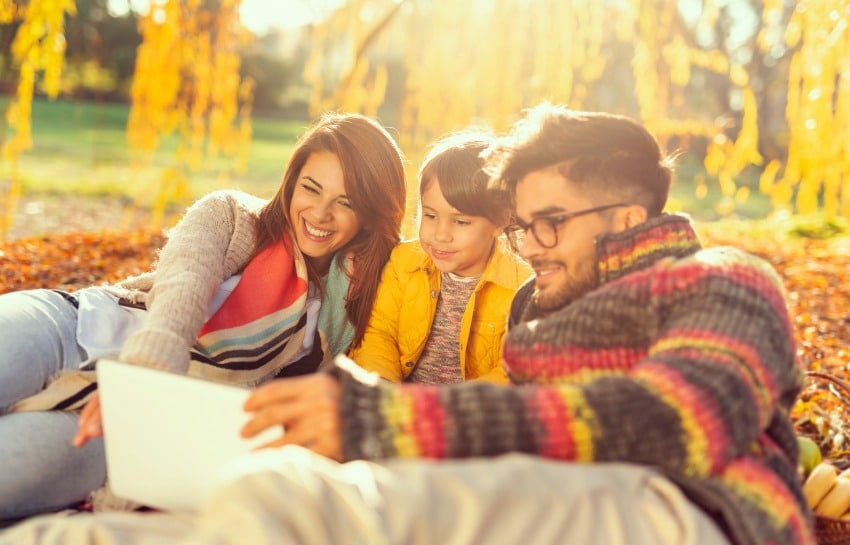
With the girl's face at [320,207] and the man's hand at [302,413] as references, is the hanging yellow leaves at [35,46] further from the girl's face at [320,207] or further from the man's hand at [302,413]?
the man's hand at [302,413]

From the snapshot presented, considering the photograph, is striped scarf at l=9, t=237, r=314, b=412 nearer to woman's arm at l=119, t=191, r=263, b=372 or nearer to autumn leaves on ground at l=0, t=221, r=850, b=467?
woman's arm at l=119, t=191, r=263, b=372

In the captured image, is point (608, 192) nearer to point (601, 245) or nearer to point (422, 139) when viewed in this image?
point (601, 245)

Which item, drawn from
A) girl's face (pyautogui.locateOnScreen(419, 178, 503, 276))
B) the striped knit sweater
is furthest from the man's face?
girl's face (pyautogui.locateOnScreen(419, 178, 503, 276))

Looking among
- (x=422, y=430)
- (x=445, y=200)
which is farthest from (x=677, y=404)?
(x=445, y=200)

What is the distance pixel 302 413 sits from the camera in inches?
53.2

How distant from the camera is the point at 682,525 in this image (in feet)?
4.24

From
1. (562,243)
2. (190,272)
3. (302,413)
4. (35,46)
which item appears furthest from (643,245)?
(35,46)

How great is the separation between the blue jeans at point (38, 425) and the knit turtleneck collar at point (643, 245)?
4.26 feet

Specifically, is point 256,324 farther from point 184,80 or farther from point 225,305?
point 184,80

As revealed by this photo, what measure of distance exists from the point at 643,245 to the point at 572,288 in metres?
0.17

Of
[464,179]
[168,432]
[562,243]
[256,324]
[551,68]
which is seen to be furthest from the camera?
[551,68]

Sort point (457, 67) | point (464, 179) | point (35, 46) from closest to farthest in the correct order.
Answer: point (464, 179) → point (35, 46) → point (457, 67)

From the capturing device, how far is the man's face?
5.72 ft

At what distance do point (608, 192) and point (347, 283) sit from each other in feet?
3.09
